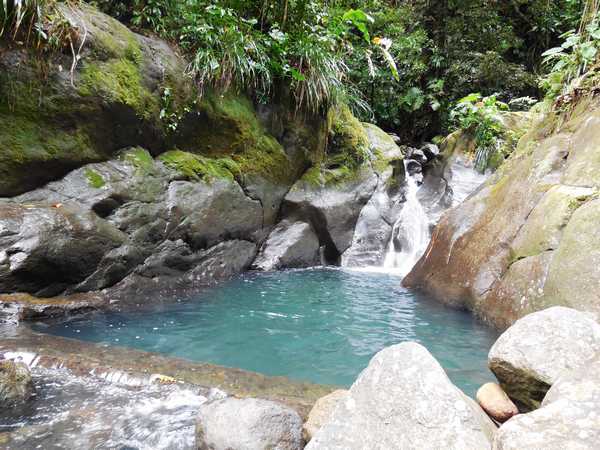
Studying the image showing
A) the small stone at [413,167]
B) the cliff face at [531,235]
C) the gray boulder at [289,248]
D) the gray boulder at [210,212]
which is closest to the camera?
the cliff face at [531,235]

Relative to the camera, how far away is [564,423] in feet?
4.19

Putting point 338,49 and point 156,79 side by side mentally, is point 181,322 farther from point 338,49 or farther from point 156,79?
point 338,49

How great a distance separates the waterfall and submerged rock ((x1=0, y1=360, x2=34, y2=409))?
6.44 meters

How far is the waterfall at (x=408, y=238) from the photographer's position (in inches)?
322

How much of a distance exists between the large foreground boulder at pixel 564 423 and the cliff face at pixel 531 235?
1967 mm

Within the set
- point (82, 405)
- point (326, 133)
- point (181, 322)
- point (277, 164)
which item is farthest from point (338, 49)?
point (82, 405)

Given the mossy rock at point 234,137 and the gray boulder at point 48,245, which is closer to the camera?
the gray boulder at point 48,245

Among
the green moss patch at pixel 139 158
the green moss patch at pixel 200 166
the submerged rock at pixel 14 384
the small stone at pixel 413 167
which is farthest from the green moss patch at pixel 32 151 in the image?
the small stone at pixel 413 167

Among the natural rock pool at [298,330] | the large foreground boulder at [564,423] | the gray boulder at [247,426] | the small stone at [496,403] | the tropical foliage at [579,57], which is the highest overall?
the tropical foliage at [579,57]

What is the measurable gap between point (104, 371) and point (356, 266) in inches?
233

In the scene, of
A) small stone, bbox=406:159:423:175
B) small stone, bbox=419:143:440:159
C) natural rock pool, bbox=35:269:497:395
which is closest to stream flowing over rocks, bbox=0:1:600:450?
natural rock pool, bbox=35:269:497:395

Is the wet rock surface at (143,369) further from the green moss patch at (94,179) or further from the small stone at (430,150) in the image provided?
the small stone at (430,150)

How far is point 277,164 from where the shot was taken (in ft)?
24.3

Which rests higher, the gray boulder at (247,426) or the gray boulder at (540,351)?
the gray boulder at (540,351)
